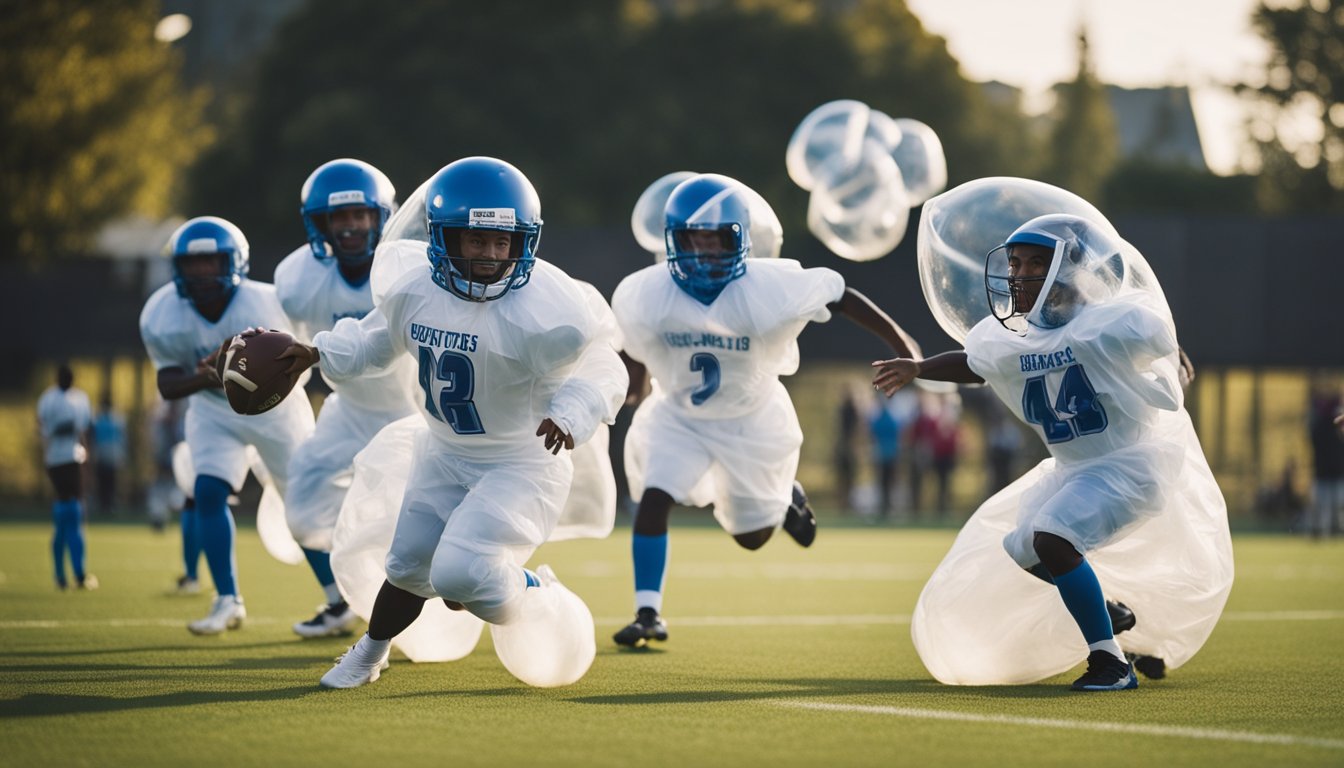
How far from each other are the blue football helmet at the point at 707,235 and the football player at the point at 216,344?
7.26 ft

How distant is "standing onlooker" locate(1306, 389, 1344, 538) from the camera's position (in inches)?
791

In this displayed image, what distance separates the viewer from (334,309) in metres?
8.75

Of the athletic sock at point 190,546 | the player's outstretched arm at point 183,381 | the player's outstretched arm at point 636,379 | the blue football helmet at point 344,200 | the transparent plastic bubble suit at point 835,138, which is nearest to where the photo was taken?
the player's outstretched arm at point 183,381

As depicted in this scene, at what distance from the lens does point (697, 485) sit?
8875 millimetres

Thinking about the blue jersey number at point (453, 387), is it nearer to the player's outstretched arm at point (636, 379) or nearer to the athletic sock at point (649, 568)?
the athletic sock at point (649, 568)

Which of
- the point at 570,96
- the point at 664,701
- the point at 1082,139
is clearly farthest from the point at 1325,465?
the point at 1082,139

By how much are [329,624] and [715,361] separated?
241 cm

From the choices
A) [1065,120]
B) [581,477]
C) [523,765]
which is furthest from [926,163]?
[1065,120]

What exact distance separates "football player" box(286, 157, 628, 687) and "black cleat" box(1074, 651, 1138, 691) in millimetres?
2020

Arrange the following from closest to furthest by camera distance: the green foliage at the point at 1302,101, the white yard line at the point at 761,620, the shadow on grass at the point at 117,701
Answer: the shadow on grass at the point at 117,701
the white yard line at the point at 761,620
the green foliage at the point at 1302,101

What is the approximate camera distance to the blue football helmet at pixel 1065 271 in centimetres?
687

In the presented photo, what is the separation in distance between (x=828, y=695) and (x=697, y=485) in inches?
93.0

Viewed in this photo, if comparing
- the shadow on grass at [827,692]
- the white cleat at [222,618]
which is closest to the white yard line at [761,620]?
the white cleat at [222,618]

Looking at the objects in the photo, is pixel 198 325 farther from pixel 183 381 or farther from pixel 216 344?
pixel 183 381
